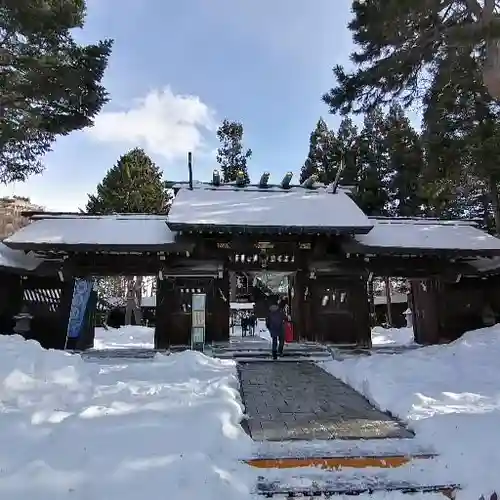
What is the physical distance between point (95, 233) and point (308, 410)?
9182 mm

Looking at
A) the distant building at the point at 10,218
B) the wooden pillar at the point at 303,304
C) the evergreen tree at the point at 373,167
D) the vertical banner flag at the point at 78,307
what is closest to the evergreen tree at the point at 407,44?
the wooden pillar at the point at 303,304

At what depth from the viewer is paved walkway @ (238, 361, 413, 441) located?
5.05m

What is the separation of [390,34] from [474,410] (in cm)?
902

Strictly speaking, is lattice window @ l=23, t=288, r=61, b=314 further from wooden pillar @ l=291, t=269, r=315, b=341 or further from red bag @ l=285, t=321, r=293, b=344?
red bag @ l=285, t=321, r=293, b=344

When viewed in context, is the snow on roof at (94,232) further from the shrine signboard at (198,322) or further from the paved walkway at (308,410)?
the paved walkway at (308,410)

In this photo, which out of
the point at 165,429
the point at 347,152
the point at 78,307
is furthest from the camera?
the point at 347,152

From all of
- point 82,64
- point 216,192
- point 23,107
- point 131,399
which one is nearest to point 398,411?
point 131,399

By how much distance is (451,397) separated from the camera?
628 centimetres

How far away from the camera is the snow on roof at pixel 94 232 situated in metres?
12.2

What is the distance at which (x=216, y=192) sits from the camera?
15.6 m

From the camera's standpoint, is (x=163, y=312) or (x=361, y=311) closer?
(x=163, y=312)

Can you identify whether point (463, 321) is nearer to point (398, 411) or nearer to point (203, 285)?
point (203, 285)

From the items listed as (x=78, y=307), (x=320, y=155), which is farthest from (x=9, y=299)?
(x=320, y=155)

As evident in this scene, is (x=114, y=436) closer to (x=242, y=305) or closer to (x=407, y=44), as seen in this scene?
(x=407, y=44)
